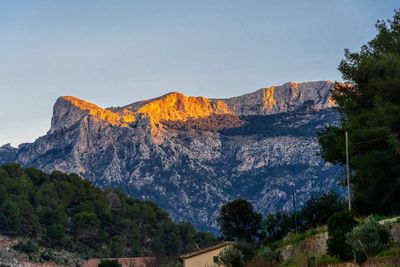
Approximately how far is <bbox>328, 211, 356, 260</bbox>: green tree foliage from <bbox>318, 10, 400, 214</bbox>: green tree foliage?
372 inches

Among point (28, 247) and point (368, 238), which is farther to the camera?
point (28, 247)

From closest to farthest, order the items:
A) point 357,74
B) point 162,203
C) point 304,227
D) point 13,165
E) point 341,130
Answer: point 357,74 → point 341,130 → point 304,227 → point 13,165 → point 162,203

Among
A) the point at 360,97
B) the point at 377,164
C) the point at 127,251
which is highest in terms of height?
the point at 360,97

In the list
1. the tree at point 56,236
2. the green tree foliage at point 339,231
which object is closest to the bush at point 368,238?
the green tree foliage at point 339,231

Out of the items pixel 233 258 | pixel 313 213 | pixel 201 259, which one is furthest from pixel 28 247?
pixel 233 258

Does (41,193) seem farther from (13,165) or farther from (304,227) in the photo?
(304,227)

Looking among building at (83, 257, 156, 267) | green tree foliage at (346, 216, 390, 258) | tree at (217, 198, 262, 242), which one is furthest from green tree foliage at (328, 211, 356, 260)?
building at (83, 257, 156, 267)

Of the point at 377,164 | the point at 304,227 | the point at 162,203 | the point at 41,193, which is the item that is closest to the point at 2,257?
the point at 41,193

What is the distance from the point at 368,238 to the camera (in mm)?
24922

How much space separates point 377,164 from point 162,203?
160266mm

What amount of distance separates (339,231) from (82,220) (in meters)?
75.3

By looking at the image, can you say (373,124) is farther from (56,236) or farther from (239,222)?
(56,236)

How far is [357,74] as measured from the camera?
4228 cm

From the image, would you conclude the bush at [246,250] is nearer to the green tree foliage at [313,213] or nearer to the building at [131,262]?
the green tree foliage at [313,213]
